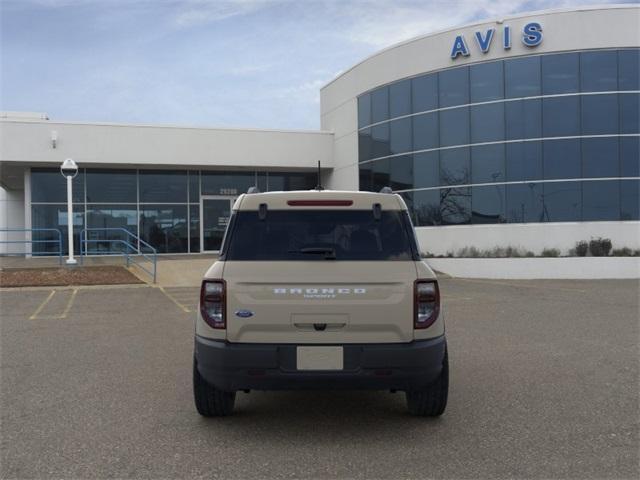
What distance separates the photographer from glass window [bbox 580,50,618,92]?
19.1 meters

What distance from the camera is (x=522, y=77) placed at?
19719mm

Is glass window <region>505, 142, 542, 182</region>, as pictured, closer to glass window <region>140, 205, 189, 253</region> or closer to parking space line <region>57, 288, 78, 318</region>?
glass window <region>140, 205, 189, 253</region>

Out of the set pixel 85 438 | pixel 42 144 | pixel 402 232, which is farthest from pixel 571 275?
pixel 42 144

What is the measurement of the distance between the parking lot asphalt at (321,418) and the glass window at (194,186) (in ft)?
51.9

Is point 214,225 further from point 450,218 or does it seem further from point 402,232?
point 402,232

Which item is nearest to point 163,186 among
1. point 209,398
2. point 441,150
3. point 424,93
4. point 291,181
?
point 291,181

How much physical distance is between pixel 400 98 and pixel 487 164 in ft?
14.6

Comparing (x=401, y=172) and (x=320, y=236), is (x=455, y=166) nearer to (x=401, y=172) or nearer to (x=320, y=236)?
(x=401, y=172)

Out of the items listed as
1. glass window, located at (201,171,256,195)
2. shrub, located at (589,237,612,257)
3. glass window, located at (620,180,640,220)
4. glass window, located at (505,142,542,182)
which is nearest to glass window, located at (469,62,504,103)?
glass window, located at (505,142,542,182)

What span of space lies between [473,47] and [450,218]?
5929 millimetres

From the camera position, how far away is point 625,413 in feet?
16.5

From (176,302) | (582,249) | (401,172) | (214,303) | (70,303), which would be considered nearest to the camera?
(214,303)

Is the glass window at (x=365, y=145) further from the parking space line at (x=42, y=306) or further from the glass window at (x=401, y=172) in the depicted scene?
the parking space line at (x=42, y=306)

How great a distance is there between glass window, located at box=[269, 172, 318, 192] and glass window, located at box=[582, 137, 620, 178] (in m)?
10.9
